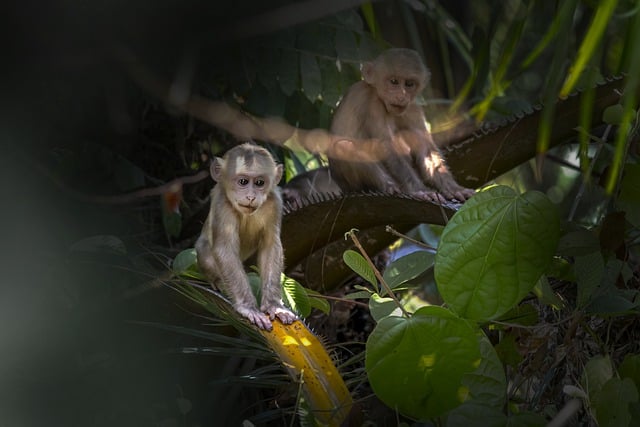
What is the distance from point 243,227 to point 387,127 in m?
1.37

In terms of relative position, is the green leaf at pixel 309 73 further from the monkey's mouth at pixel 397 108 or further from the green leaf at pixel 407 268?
the green leaf at pixel 407 268

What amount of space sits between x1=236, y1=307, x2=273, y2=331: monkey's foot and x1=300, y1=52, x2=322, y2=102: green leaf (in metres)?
1.29

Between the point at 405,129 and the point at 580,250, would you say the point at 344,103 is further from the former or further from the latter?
the point at 580,250

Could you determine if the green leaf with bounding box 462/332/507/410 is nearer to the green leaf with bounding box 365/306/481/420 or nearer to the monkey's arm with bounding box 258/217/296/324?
the green leaf with bounding box 365/306/481/420

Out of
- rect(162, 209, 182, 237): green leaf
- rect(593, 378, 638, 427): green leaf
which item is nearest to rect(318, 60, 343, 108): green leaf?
rect(162, 209, 182, 237): green leaf

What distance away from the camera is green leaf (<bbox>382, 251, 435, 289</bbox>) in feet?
8.55

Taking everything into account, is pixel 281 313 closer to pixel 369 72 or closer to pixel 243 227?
pixel 243 227

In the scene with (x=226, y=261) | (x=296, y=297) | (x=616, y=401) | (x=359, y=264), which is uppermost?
(x=359, y=264)

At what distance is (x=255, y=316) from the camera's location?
2.71m

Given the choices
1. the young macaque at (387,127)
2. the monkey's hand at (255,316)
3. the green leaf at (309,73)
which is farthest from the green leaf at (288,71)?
the monkey's hand at (255,316)

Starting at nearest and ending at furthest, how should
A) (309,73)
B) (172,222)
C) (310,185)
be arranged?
(172,222) < (309,73) < (310,185)

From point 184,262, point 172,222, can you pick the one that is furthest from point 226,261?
point 172,222

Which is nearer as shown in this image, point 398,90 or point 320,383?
point 320,383

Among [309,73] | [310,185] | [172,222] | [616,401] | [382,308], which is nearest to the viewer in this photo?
[616,401]
